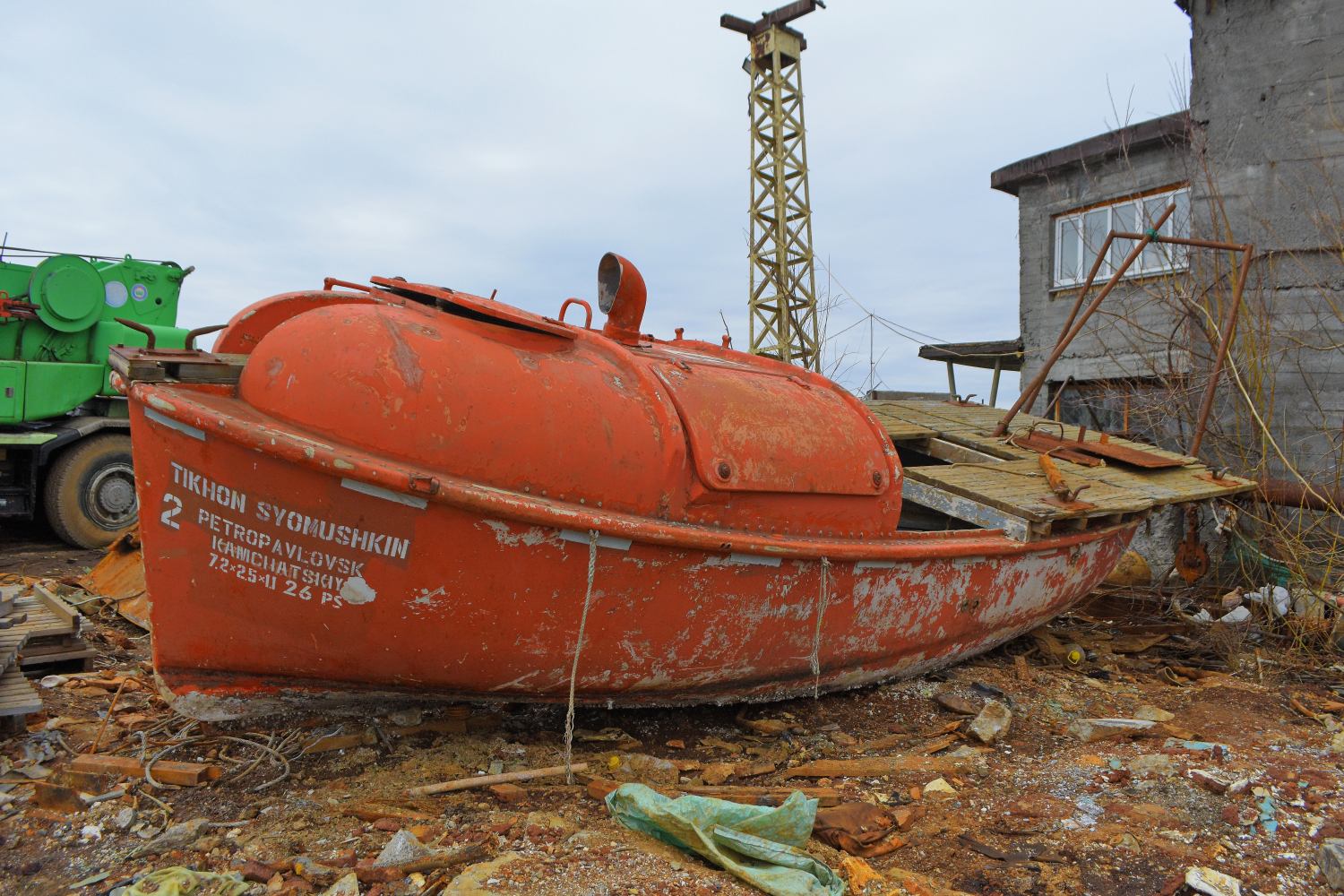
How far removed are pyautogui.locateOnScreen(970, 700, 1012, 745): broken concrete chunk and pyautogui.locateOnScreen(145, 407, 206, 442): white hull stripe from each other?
358 centimetres

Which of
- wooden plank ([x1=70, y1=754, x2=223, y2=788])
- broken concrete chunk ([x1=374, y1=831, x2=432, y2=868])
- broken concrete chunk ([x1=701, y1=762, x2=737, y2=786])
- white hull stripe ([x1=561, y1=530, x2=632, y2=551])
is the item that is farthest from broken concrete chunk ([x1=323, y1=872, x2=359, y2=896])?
broken concrete chunk ([x1=701, y1=762, x2=737, y2=786])

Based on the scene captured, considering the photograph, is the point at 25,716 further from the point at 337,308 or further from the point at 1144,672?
the point at 1144,672

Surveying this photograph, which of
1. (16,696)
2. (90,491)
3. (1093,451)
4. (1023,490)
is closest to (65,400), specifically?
(90,491)

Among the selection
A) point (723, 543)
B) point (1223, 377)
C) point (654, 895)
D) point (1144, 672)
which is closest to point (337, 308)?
point (723, 543)

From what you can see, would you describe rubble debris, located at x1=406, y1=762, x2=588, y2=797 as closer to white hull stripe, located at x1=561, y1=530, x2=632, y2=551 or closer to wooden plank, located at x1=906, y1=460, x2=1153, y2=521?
white hull stripe, located at x1=561, y1=530, x2=632, y2=551

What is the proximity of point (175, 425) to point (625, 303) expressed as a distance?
2051 millimetres

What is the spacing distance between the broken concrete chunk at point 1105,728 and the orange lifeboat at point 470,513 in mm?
1409

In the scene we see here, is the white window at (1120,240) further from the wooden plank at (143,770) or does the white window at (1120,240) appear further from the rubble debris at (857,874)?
the wooden plank at (143,770)

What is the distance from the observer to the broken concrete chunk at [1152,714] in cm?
462

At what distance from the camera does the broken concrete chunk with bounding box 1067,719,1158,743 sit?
4266 mm

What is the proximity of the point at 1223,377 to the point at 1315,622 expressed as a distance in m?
2.46

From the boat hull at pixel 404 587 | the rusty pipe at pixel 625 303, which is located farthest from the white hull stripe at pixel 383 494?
the rusty pipe at pixel 625 303

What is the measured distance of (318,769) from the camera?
3430mm

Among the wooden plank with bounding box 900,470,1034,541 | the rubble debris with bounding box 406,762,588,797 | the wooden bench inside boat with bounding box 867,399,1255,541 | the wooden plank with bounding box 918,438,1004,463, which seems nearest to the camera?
the rubble debris with bounding box 406,762,588,797
